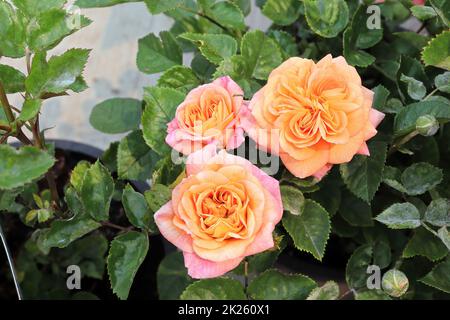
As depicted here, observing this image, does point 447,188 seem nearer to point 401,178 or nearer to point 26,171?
point 401,178

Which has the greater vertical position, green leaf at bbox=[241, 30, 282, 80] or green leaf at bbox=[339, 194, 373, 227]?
green leaf at bbox=[241, 30, 282, 80]

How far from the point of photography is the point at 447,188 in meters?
0.51

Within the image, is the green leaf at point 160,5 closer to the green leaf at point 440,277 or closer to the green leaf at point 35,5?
the green leaf at point 35,5

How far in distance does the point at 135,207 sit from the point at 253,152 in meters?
0.10

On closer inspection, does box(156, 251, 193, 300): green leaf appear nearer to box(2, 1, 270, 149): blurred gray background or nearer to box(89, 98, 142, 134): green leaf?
box(89, 98, 142, 134): green leaf

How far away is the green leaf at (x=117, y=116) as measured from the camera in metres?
0.58

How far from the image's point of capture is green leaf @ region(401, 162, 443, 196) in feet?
1.57

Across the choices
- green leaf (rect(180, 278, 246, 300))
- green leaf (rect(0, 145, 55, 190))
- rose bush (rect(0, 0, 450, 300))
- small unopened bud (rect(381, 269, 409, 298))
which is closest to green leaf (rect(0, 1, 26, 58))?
rose bush (rect(0, 0, 450, 300))

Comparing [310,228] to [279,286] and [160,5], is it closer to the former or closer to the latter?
[279,286]

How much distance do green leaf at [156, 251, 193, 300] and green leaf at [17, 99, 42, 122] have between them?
256 millimetres

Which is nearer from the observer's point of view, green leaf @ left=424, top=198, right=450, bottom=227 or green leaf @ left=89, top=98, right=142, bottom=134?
green leaf @ left=424, top=198, right=450, bottom=227

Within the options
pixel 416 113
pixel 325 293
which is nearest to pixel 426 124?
pixel 416 113
